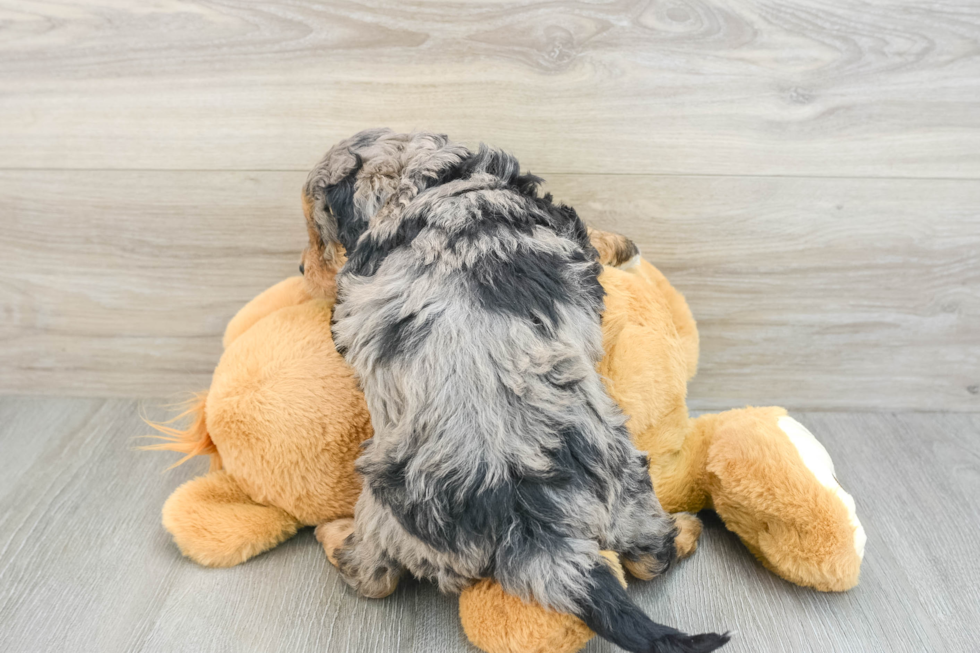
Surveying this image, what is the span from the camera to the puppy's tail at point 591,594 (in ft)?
2.53

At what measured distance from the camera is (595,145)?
4.20 feet

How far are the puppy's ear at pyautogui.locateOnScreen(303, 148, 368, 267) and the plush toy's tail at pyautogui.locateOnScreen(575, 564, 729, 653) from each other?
0.54 metres

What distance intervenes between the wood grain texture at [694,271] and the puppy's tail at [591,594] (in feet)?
2.31

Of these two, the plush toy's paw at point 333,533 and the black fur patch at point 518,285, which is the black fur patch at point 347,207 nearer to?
the black fur patch at point 518,285

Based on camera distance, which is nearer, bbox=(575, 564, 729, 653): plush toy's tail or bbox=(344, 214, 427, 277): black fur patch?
bbox=(575, 564, 729, 653): plush toy's tail

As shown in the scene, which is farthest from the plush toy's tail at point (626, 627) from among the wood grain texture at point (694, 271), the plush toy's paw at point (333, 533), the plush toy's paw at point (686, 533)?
the wood grain texture at point (694, 271)

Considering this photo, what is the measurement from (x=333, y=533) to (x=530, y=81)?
827mm

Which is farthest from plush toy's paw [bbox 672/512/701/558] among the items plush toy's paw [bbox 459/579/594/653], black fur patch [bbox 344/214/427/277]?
black fur patch [bbox 344/214/427/277]

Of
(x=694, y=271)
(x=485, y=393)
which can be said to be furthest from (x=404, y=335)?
(x=694, y=271)

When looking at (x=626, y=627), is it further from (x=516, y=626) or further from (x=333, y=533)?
(x=333, y=533)

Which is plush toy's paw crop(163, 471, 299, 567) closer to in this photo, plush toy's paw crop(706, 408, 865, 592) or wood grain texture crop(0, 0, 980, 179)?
wood grain texture crop(0, 0, 980, 179)

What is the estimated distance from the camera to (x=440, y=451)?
84 cm

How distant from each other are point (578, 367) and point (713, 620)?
440 millimetres

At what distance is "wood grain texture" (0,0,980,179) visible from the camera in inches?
47.3
